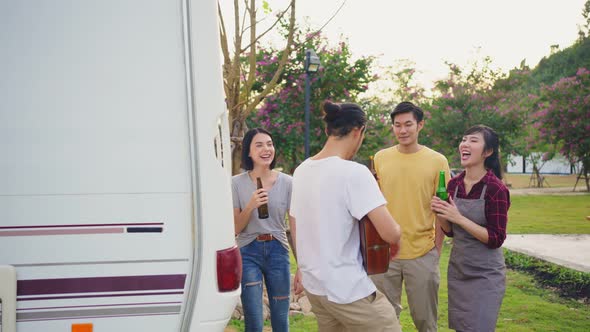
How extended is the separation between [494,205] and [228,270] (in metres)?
2.10

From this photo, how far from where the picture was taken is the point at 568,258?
9453 millimetres

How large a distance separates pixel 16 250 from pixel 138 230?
499mm

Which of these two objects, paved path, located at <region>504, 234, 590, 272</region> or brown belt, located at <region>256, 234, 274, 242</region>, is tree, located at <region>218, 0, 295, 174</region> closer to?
brown belt, located at <region>256, 234, 274, 242</region>

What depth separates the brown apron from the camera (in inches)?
151

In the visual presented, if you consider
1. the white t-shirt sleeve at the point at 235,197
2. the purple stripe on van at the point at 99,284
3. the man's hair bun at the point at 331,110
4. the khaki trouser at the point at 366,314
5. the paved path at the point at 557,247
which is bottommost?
the paved path at the point at 557,247

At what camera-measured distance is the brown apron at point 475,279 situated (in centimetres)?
383

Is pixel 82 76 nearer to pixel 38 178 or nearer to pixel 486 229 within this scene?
pixel 38 178

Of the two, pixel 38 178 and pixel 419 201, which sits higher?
pixel 38 178

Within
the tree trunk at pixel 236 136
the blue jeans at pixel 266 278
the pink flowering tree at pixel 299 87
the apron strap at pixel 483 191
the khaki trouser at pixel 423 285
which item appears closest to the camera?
the apron strap at pixel 483 191

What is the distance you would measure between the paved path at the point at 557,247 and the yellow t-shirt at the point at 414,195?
532 cm

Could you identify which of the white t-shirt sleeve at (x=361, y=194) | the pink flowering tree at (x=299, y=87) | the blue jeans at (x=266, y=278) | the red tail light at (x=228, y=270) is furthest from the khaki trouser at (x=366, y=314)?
the pink flowering tree at (x=299, y=87)

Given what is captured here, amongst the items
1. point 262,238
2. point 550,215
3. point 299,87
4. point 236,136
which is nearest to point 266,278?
point 262,238

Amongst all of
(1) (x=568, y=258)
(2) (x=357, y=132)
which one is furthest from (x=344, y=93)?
(2) (x=357, y=132)

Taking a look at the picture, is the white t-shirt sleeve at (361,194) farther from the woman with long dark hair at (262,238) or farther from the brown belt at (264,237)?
the brown belt at (264,237)
